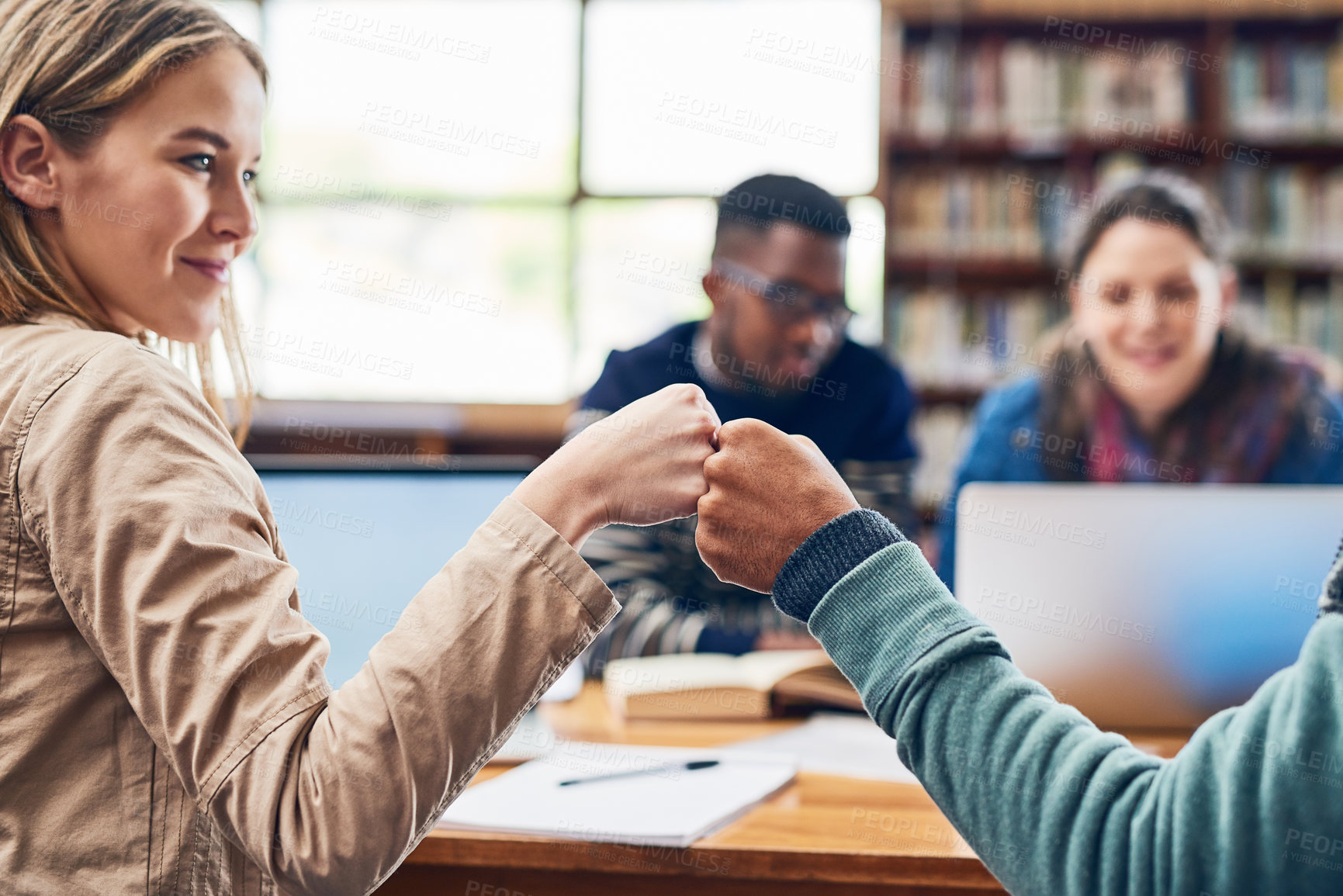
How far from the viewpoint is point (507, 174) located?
388 centimetres

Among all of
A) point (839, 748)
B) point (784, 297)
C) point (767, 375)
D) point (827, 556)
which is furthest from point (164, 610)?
Result: point (767, 375)

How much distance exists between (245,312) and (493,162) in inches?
43.0

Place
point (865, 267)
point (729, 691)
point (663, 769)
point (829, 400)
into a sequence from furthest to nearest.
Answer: point (865, 267), point (829, 400), point (729, 691), point (663, 769)

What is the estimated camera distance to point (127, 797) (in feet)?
2.23

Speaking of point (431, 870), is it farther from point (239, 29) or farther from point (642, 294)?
point (642, 294)

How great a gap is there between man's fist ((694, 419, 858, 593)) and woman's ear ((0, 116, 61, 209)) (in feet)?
1.80

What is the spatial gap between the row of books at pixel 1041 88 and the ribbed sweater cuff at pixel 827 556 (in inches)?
117

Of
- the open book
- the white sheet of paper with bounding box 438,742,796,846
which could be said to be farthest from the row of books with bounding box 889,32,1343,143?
the white sheet of paper with bounding box 438,742,796,846

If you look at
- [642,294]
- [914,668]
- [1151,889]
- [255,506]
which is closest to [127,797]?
[255,506]

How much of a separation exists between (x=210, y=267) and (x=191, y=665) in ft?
Result: 1.26

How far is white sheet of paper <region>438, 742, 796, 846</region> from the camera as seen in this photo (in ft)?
3.23

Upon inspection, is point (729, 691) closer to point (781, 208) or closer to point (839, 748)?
point (839, 748)

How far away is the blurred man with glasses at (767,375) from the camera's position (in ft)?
7.25

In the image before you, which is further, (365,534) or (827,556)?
(365,534)
